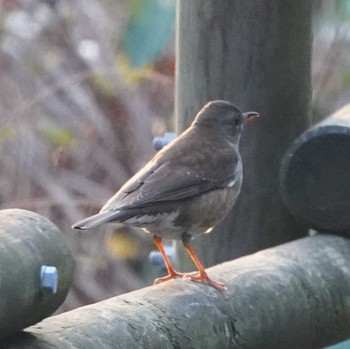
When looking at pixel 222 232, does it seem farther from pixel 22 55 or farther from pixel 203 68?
pixel 22 55

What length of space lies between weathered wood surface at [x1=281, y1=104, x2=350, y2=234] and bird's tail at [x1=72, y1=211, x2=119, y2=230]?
0.71 metres

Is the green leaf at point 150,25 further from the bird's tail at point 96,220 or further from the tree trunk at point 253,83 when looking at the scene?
the bird's tail at point 96,220

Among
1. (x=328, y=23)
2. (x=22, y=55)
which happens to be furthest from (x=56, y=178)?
(x=328, y=23)

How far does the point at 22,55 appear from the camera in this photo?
21.5ft

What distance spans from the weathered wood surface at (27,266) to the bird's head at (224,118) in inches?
60.2

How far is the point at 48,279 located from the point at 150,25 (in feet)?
8.06

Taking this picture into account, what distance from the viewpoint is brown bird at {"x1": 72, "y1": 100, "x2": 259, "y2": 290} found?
148 inches

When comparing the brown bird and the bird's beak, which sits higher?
the bird's beak

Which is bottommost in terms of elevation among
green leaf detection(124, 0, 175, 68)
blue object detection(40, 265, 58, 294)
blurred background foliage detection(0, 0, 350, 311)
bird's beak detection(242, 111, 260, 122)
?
blurred background foliage detection(0, 0, 350, 311)

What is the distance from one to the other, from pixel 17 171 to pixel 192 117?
2499mm

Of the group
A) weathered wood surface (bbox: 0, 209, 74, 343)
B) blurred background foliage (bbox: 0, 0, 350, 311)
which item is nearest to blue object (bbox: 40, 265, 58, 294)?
weathered wood surface (bbox: 0, 209, 74, 343)

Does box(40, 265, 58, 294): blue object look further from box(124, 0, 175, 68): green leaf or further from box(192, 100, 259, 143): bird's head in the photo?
box(124, 0, 175, 68): green leaf

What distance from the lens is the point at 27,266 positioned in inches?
95.3

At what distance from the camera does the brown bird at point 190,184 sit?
3.75 meters
